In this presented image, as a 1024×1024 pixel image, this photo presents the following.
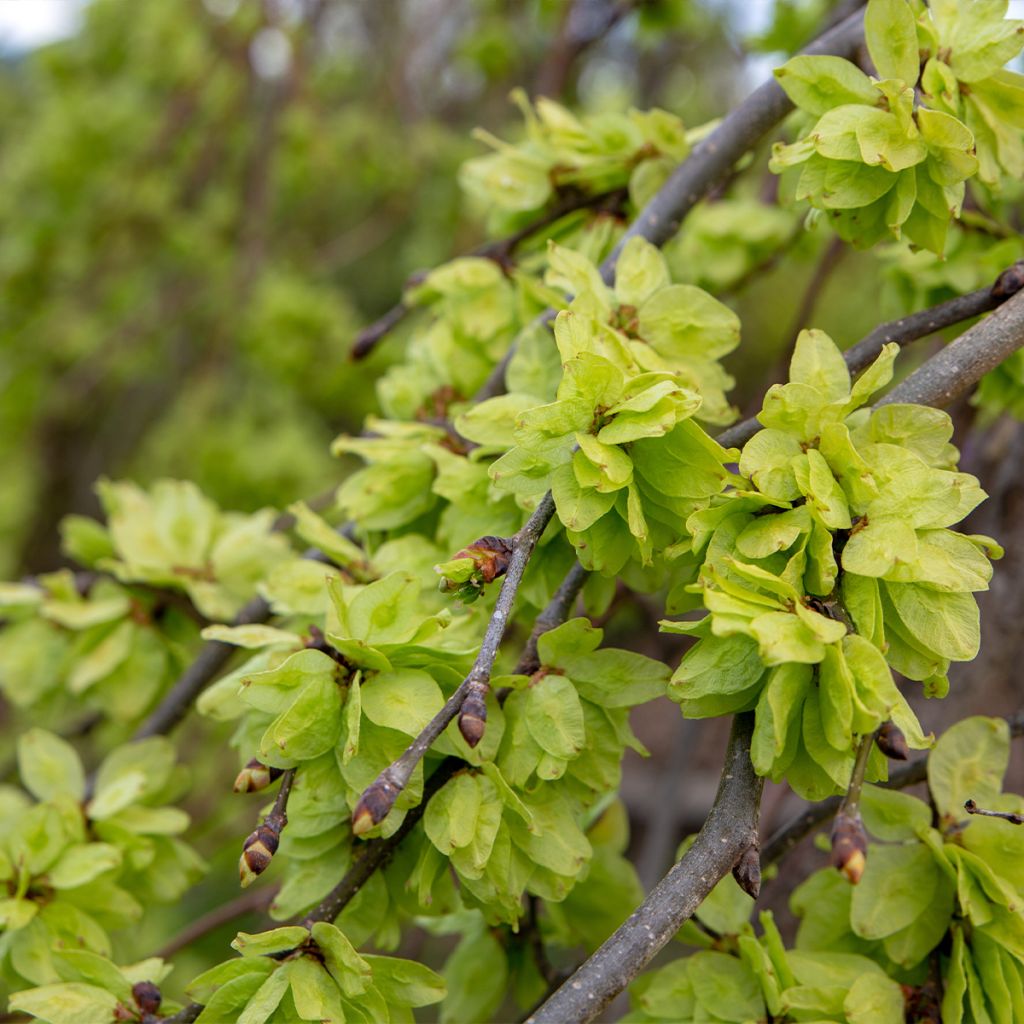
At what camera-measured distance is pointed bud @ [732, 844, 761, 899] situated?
26.7 inches

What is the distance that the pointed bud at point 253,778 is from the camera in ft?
2.36

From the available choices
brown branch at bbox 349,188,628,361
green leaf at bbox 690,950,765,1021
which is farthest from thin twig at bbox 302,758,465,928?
brown branch at bbox 349,188,628,361

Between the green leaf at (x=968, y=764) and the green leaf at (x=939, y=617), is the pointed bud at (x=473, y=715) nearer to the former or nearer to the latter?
the green leaf at (x=939, y=617)

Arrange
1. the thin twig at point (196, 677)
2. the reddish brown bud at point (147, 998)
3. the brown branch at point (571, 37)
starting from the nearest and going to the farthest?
the reddish brown bud at point (147, 998)
the thin twig at point (196, 677)
the brown branch at point (571, 37)

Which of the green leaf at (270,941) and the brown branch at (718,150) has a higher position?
the brown branch at (718,150)

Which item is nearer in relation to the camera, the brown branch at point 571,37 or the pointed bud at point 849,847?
the pointed bud at point 849,847

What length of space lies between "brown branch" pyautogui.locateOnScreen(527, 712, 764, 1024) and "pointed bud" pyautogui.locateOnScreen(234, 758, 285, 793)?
235mm

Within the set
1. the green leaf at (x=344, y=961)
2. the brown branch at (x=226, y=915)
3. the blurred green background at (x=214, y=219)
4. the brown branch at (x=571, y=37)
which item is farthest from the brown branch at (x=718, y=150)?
the blurred green background at (x=214, y=219)

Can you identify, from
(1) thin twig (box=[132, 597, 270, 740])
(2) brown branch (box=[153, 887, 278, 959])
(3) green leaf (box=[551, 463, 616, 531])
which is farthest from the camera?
(2) brown branch (box=[153, 887, 278, 959])

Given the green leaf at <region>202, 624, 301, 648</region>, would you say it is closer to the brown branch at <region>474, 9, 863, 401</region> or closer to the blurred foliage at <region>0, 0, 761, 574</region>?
the brown branch at <region>474, 9, 863, 401</region>

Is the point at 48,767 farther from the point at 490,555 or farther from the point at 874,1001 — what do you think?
the point at 874,1001

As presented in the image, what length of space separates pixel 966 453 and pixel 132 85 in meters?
2.71

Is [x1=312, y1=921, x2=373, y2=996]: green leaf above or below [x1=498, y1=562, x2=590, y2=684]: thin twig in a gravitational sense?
below

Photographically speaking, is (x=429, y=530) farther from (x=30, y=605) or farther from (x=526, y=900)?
(x=30, y=605)
